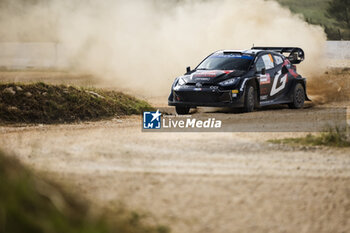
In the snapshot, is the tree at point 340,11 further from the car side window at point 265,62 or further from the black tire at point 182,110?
the black tire at point 182,110

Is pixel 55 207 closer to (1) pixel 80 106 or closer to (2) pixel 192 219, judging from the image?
(2) pixel 192 219

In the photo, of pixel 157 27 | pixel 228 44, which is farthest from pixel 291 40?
pixel 157 27

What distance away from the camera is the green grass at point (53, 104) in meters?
16.4

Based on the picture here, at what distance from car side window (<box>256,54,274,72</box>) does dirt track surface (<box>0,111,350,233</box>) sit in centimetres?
480

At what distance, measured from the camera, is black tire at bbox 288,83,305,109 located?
19.5 metres

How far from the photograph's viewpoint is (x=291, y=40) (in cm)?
3038

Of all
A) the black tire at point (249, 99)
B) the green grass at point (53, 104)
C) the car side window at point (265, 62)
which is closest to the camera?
the green grass at point (53, 104)

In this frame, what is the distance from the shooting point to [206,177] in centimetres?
1031

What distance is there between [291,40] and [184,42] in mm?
4299

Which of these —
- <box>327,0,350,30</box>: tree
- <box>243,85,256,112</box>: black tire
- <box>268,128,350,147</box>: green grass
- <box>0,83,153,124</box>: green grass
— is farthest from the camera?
<box>327,0,350,30</box>: tree

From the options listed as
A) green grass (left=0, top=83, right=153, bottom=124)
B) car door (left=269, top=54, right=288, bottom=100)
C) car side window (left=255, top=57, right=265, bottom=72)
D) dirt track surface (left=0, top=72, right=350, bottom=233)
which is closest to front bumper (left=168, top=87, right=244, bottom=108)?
car side window (left=255, top=57, right=265, bottom=72)

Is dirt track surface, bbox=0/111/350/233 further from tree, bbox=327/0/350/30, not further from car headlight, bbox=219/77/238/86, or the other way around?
tree, bbox=327/0/350/30

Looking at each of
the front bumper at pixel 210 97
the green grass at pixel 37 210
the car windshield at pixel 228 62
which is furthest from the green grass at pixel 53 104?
the green grass at pixel 37 210

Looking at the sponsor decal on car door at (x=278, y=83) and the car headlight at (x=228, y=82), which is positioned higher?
the car headlight at (x=228, y=82)
